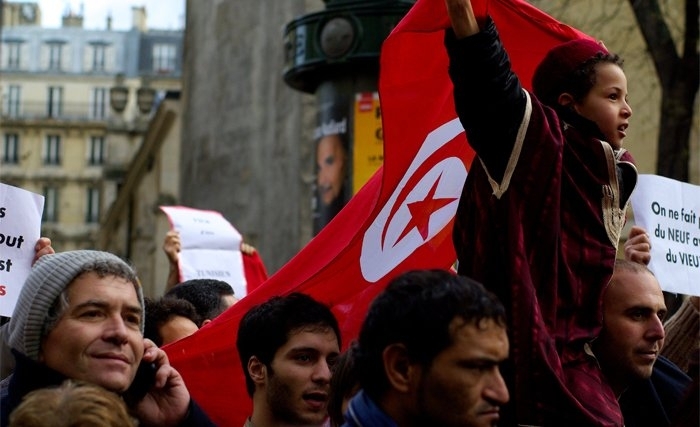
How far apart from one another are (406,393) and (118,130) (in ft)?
221

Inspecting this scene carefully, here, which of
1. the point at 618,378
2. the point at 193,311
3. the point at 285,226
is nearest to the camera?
the point at 618,378

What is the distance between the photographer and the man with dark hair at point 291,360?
524 centimetres

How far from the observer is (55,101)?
119m

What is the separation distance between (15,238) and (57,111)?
115m

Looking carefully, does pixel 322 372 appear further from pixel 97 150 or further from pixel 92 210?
pixel 97 150

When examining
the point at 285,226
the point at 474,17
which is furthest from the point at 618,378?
the point at 285,226

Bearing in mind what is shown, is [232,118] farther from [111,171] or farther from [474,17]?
[111,171]

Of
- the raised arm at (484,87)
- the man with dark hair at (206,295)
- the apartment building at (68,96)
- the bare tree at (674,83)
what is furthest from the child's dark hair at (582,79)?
the apartment building at (68,96)

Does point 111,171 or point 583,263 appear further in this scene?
point 111,171

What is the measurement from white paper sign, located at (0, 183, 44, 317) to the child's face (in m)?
2.35

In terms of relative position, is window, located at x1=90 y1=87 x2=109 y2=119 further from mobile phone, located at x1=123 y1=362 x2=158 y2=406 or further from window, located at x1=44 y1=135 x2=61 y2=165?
mobile phone, located at x1=123 y1=362 x2=158 y2=406

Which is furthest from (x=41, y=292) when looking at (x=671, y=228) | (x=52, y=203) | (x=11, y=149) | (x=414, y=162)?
(x=11, y=149)

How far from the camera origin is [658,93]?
18.2 meters

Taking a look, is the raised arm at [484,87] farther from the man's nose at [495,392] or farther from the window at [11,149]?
the window at [11,149]
